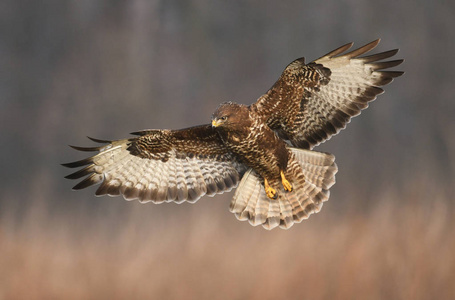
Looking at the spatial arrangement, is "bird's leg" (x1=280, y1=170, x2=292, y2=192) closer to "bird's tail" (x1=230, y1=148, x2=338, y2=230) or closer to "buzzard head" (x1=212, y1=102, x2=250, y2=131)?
"bird's tail" (x1=230, y1=148, x2=338, y2=230)

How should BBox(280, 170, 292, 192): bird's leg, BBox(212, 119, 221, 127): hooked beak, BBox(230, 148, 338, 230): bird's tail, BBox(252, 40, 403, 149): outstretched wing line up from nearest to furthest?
BBox(212, 119, 221, 127): hooked beak → BBox(252, 40, 403, 149): outstretched wing → BBox(280, 170, 292, 192): bird's leg → BBox(230, 148, 338, 230): bird's tail

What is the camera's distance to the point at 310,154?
3.21 m

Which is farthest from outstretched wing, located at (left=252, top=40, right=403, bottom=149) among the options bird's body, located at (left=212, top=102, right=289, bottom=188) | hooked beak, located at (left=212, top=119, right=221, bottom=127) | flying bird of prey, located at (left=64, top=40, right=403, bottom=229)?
hooked beak, located at (left=212, top=119, right=221, bottom=127)

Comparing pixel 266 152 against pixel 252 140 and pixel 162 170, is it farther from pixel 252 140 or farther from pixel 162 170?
pixel 162 170

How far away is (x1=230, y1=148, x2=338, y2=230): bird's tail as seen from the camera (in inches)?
127

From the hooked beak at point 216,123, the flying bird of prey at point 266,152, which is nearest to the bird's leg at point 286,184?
the flying bird of prey at point 266,152

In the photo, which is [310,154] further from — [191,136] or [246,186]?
[191,136]

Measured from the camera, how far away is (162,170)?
3354 mm

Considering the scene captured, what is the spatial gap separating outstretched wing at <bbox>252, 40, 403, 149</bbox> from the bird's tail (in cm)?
15

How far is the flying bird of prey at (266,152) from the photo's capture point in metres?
2.92

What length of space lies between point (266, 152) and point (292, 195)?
48 centimetres

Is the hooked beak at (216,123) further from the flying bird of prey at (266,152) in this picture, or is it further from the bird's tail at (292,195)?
the bird's tail at (292,195)

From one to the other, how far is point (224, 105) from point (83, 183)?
42.6 inches

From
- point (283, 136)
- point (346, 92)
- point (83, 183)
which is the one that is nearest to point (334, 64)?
point (346, 92)
